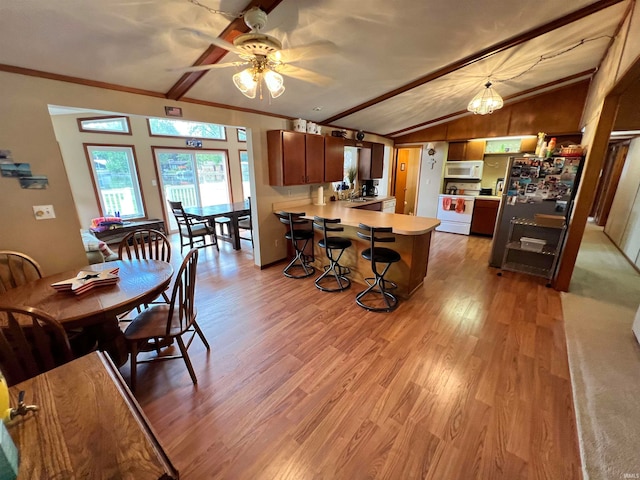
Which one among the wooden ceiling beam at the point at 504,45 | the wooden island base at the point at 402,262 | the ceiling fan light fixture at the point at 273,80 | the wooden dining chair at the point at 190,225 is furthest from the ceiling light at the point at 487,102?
the wooden dining chair at the point at 190,225

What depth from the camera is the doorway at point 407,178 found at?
7.32 meters

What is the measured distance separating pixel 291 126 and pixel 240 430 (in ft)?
12.3

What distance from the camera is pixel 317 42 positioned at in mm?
1477

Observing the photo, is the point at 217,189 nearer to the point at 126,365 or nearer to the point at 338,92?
the point at 338,92

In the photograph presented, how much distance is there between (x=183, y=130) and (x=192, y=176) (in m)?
1.05

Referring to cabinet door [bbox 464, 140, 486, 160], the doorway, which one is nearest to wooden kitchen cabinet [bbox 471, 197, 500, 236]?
cabinet door [bbox 464, 140, 486, 160]

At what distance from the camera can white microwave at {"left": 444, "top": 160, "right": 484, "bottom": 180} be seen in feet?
18.7

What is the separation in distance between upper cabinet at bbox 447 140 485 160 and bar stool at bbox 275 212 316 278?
161 inches

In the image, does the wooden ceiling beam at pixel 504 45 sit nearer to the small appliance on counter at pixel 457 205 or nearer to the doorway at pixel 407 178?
the small appliance on counter at pixel 457 205

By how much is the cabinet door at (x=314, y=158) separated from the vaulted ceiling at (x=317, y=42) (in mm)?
464

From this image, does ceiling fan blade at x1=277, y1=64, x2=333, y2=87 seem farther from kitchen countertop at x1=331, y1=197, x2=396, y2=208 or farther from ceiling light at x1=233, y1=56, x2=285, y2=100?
kitchen countertop at x1=331, y1=197, x2=396, y2=208

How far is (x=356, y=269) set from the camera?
142 inches

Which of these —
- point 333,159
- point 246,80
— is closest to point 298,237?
point 333,159

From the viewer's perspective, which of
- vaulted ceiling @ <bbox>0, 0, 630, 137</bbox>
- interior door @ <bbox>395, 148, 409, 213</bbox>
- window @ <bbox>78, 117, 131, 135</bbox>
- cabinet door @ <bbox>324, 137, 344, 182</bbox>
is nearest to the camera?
vaulted ceiling @ <bbox>0, 0, 630, 137</bbox>
